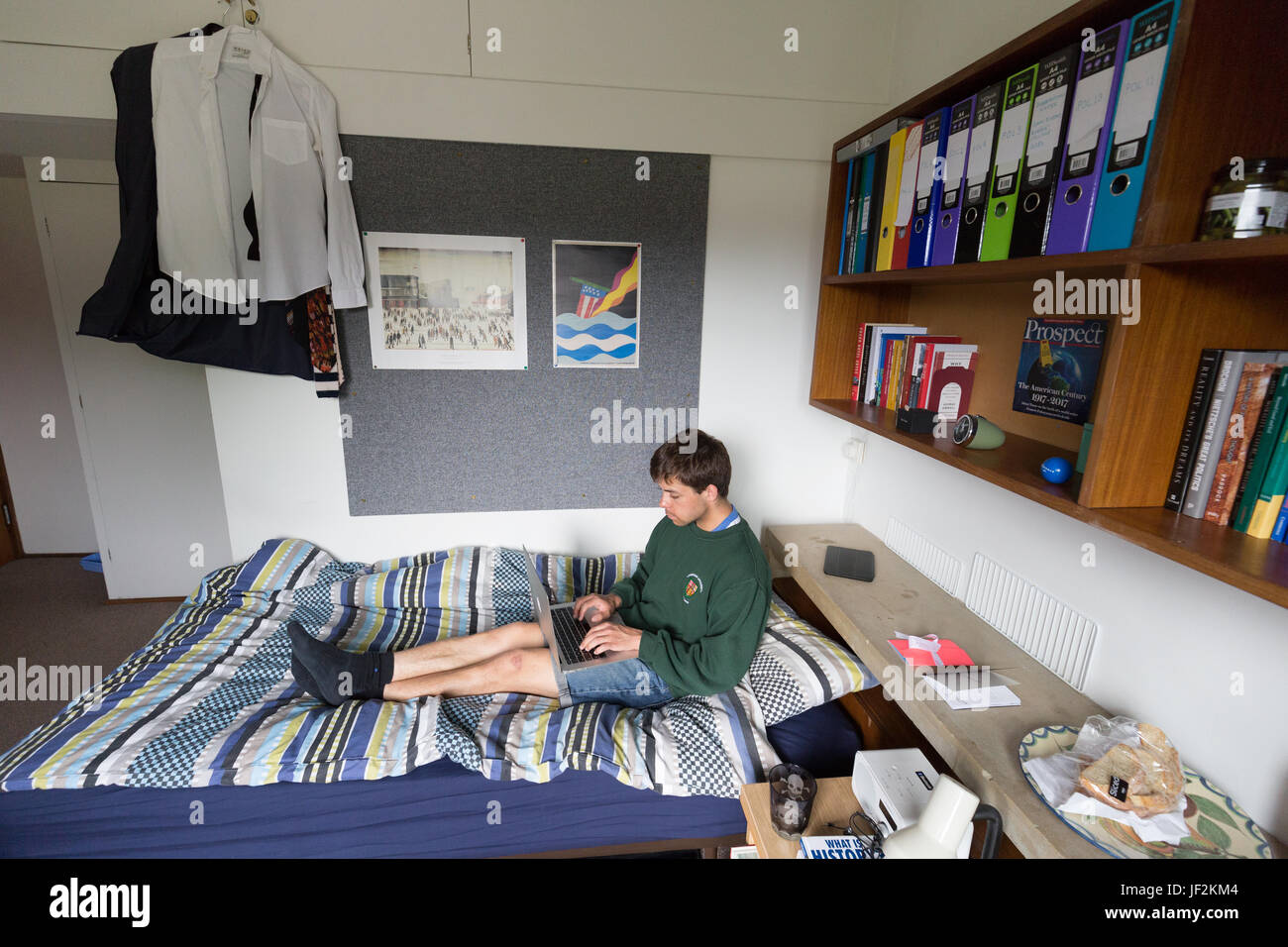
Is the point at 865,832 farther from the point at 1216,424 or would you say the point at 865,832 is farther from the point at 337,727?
the point at 337,727

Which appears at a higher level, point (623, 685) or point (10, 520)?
point (623, 685)

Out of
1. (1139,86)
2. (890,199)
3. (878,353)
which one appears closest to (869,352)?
(878,353)

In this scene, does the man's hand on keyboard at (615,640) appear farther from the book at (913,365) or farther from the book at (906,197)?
the book at (906,197)

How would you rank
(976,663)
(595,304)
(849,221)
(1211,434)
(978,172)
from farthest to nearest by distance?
(595,304), (849,221), (976,663), (978,172), (1211,434)

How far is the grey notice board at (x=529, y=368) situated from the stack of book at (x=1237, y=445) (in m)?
1.54

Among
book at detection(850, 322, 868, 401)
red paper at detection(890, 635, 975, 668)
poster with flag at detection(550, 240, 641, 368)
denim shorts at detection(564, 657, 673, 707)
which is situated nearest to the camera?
red paper at detection(890, 635, 975, 668)

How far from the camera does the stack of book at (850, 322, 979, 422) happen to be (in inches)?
65.0

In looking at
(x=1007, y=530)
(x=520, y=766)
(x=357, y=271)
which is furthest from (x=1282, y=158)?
(x=357, y=271)

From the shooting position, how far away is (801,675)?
1.64 meters

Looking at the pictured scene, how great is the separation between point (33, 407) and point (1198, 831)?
5255 mm

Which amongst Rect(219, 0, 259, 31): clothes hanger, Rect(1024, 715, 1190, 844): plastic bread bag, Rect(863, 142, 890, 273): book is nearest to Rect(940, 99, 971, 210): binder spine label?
Rect(863, 142, 890, 273): book

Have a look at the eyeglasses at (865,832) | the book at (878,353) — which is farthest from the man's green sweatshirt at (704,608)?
the book at (878,353)

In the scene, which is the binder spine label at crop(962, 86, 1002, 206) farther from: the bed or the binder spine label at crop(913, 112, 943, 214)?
the bed

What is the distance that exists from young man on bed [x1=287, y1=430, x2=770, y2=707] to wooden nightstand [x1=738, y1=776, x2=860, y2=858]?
1.07 ft
